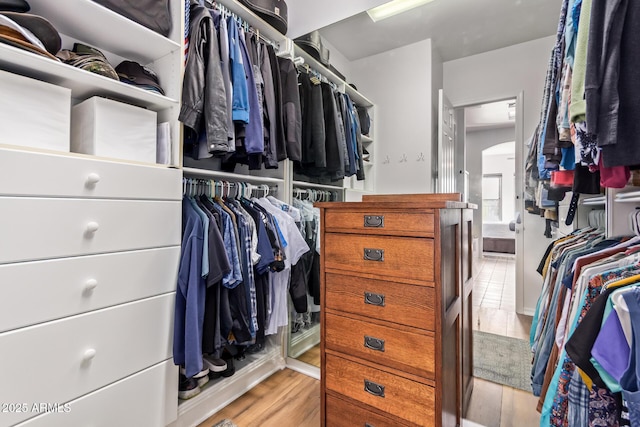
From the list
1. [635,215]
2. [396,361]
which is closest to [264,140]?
[396,361]

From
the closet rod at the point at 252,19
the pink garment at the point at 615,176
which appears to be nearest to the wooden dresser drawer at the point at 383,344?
the pink garment at the point at 615,176

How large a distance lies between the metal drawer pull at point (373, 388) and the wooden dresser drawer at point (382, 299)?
0.87ft

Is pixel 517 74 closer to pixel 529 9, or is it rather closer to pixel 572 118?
pixel 529 9

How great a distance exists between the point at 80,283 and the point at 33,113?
24.2 inches

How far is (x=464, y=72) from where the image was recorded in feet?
6.82

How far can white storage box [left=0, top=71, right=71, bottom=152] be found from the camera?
0.97 meters

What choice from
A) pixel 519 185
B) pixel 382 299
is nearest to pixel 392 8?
pixel 519 185

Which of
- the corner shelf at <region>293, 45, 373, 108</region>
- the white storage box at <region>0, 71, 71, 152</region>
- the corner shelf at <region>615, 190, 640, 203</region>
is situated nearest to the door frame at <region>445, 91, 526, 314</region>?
the corner shelf at <region>615, 190, 640, 203</region>

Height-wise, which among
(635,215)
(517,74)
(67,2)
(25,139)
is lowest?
(635,215)

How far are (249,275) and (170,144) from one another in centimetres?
74

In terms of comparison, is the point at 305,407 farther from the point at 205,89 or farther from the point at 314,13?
the point at 314,13

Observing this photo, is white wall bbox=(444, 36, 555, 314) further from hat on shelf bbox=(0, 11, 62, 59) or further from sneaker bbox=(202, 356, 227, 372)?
hat on shelf bbox=(0, 11, 62, 59)

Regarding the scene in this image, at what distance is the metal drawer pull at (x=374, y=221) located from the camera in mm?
1139

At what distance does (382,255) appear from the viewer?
1144 mm
